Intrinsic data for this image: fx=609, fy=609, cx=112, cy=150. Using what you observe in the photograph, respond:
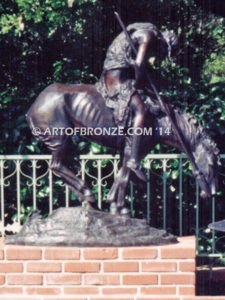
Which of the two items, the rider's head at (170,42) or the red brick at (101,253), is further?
the rider's head at (170,42)

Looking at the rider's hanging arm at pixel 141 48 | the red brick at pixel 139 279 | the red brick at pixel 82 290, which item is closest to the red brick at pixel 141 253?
the red brick at pixel 139 279

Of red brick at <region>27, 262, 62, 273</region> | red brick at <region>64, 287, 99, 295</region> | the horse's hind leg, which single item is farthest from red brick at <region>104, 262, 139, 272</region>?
the horse's hind leg

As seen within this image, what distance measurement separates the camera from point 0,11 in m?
7.99

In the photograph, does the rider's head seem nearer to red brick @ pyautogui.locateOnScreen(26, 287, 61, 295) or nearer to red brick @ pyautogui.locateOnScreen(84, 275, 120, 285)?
red brick @ pyautogui.locateOnScreen(84, 275, 120, 285)

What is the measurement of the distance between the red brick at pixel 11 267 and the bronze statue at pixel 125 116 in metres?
0.77

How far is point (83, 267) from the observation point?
454cm

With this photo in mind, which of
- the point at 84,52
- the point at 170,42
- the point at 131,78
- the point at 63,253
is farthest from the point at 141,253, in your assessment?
the point at 84,52

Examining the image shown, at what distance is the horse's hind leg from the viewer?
4.93 meters

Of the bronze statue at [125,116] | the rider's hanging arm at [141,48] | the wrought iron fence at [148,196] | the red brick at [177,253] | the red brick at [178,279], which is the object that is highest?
the rider's hanging arm at [141,48]

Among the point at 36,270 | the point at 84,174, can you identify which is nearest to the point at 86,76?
the point at 84,174

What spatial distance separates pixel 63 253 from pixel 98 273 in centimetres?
30

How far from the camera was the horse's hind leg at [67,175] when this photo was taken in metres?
4.93

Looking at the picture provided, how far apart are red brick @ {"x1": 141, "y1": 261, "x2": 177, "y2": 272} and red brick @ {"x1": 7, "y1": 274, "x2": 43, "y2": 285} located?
0.79m

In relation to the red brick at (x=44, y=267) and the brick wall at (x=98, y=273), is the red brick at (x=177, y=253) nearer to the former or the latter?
the brick wall at (x=98, y=273)
